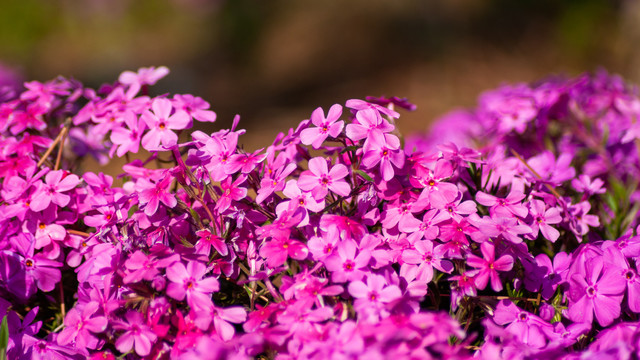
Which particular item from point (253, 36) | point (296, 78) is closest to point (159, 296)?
point (296, 78)

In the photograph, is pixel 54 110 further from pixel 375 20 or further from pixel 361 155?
pixel 375 20

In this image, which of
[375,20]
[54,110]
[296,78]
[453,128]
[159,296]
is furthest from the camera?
[375,20]

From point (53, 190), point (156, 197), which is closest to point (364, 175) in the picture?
point (156, 197)

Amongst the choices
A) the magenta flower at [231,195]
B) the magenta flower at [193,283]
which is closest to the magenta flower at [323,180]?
the magenta flower at [231,195]

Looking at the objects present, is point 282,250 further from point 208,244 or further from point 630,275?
point 630,275

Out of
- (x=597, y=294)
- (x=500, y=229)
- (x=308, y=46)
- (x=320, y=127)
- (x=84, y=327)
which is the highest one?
(x=320, y=127)

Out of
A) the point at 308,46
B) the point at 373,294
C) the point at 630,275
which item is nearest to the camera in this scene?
the point at 373,294

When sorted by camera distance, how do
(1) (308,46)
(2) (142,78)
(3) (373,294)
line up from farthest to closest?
(1) (308,46)
(2) (142,78)
(3) (373,294)

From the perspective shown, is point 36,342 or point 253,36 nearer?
point 36,342
